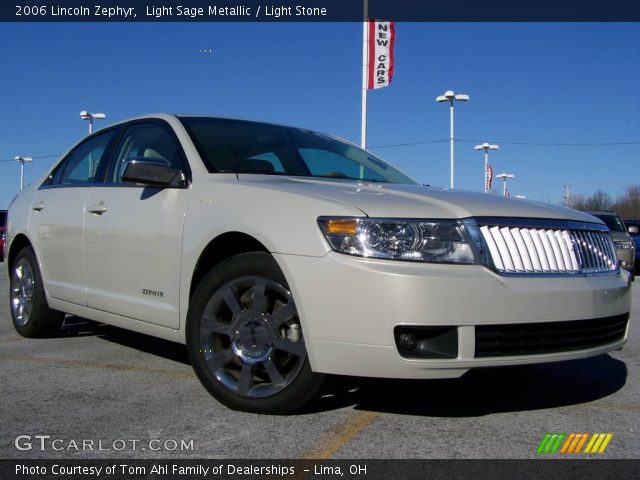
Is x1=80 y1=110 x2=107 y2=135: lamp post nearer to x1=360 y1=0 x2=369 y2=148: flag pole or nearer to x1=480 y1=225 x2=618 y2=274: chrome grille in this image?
x1=360 y1=0 x2=369 y2=148: flag pole

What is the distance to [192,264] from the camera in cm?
359

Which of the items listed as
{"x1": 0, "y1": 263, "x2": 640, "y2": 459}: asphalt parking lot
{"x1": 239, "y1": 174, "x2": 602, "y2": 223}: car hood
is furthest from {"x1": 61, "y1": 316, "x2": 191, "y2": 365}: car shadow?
{"x1": 239, "y1": 174, "x2": 602, "y2": 223}: car hood

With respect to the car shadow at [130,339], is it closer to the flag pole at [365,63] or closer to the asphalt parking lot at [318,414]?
the asphalt parking lot at [318,414]

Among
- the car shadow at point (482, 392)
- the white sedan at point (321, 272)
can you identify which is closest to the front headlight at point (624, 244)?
the car shadow at point (482, 392)

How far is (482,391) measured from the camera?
3803 millimetres

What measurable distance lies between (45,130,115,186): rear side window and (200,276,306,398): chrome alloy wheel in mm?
1949

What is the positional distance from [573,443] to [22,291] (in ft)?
14.4

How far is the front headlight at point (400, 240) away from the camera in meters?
2.91

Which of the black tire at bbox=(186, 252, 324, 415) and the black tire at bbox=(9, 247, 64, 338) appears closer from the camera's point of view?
the black tire at bbox=(186, 252, 324, 415)

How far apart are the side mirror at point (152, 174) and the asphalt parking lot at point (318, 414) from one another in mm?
1134

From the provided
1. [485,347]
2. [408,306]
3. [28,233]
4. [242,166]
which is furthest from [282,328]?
[28,233]

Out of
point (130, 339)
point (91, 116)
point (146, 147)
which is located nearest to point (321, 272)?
point (146, 147)

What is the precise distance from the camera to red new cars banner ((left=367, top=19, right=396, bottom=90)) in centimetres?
1633

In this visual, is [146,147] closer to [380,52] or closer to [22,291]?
[22,291]
